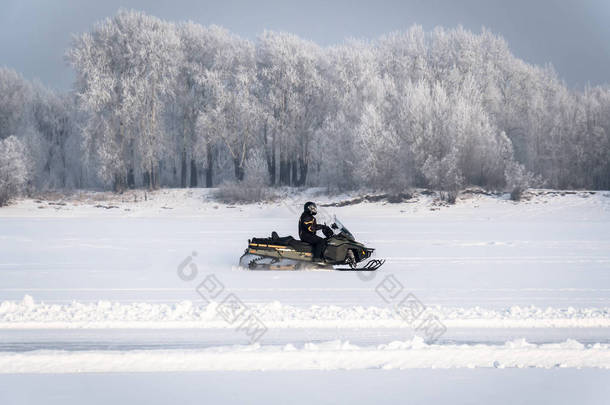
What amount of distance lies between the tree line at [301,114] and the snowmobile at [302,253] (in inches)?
773

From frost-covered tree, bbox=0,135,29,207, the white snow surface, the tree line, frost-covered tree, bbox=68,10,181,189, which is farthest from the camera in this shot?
frost-covered tree, bbox=68,10,181,189

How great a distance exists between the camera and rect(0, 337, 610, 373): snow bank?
17.8 feet

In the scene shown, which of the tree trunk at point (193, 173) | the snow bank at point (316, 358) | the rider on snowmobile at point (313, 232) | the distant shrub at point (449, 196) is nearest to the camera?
the snow bank at point (316, 358)

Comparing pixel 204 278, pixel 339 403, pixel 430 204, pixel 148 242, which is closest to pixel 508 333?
pixel 339 403

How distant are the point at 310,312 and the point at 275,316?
0.50 meters

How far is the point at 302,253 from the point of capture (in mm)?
10750

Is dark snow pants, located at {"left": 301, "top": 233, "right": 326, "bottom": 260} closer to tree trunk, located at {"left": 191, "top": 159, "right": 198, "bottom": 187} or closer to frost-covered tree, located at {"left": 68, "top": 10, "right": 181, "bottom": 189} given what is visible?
frost-covered tree, located at {"left": 68, "top": 10, "right": 181, "bottom": 189}

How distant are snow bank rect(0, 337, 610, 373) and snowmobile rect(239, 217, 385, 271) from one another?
477 cm

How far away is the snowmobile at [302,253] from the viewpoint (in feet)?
35.1

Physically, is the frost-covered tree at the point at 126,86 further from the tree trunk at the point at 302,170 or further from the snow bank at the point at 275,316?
the snow bank at the point at 275,316

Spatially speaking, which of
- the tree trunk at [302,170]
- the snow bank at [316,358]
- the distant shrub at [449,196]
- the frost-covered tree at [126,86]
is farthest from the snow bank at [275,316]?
the tree trunk at [302,170]

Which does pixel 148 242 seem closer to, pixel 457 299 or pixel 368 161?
pixel 457 299

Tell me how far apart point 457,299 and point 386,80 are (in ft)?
97.3

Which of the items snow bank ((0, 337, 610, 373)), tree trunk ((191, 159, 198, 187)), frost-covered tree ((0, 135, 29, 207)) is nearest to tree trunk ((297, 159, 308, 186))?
tree trunk ((191, 159, 198, 187))
